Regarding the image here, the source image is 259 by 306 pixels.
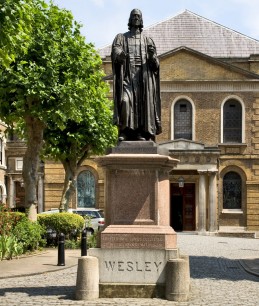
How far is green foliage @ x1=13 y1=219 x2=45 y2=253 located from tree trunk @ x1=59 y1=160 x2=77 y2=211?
679 cm

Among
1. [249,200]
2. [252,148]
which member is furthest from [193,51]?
[249,200]

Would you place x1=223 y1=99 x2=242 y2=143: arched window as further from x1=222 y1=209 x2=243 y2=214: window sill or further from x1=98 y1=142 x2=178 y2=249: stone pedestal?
x1=98 y1=142 x2=178 y2=249: stone pedestal

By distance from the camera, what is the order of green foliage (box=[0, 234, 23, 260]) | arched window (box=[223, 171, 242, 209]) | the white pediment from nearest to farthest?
green foliage (box=[0, 234, 23, 260]) → the white pediment → arched window (box=[223, 171, 242, 209])

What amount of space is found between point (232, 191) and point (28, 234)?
20001 mm

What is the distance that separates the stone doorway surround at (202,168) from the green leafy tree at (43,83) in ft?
44.0

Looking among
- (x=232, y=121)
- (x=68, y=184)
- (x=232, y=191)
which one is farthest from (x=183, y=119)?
(x=68, y=184)

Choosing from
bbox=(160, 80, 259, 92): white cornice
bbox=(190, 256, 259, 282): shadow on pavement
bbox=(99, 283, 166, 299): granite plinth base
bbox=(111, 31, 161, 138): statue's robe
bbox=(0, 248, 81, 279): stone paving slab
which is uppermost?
bbox=(160, 80, 259, 92): white cornice

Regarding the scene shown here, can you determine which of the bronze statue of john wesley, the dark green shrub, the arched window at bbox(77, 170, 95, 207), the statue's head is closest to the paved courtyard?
the bronze statue of john wesley

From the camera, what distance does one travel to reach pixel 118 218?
10742 mm

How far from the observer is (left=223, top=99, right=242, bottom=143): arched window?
38125 mm

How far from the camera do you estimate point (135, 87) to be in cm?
1130

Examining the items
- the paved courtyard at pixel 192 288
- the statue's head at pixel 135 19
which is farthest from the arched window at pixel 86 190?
the statue's head at pixel 135 19

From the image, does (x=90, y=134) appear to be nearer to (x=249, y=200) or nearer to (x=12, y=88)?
(x=12, y=88)

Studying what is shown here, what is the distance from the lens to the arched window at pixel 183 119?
38344 mm
